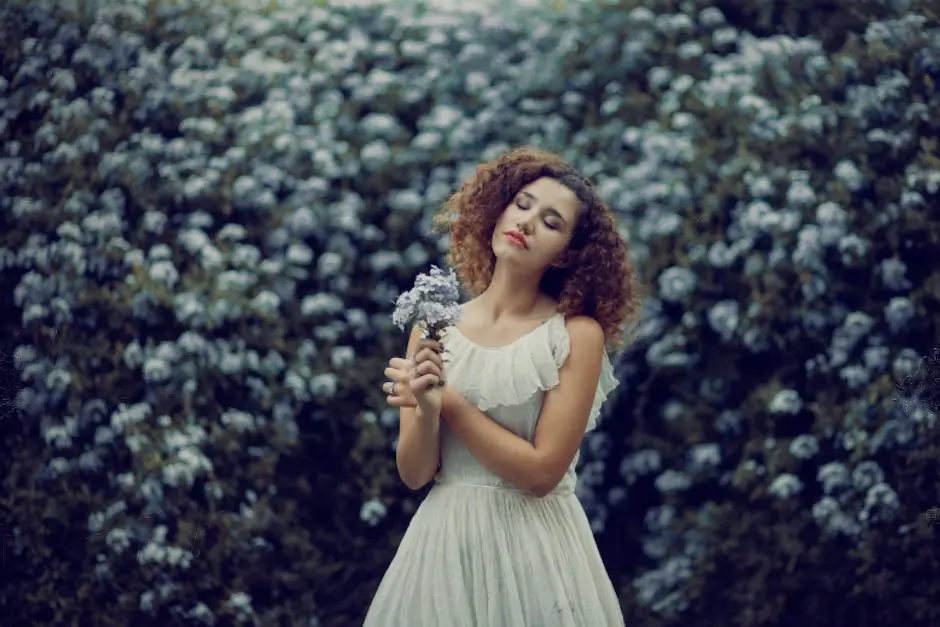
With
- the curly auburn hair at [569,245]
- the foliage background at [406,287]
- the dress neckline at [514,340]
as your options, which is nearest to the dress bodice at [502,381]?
the dress neckline at [514,340]

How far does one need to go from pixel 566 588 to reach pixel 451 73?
2560mm

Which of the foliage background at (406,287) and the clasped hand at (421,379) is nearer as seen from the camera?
the clasped hand at (421,379)

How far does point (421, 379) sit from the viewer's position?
88.0 inches

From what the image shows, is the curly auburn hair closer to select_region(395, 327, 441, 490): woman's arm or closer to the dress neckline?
the dress neckline

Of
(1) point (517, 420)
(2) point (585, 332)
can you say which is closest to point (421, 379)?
(1) point (517, 420)

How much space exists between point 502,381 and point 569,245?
316 mm

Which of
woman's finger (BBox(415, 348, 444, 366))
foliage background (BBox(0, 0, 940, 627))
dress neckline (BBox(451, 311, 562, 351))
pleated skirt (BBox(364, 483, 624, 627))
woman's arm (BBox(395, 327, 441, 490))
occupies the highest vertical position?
woman's finger (BBox(415, 348, 444, 366))

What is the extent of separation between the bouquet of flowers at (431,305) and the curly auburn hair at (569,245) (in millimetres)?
315

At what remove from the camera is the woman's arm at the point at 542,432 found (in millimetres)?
2322

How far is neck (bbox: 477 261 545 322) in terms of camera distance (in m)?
2.49

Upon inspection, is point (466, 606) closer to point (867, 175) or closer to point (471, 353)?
point (471, 353)

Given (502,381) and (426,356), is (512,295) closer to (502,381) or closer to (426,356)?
(502,381)

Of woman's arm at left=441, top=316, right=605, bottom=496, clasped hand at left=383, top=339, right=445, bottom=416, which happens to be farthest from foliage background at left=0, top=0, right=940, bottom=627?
clasped hand at left=383, top=339, right=445, bottom=416

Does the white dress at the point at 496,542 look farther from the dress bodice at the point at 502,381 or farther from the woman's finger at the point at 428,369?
the woman's finger at the point at 428,369
